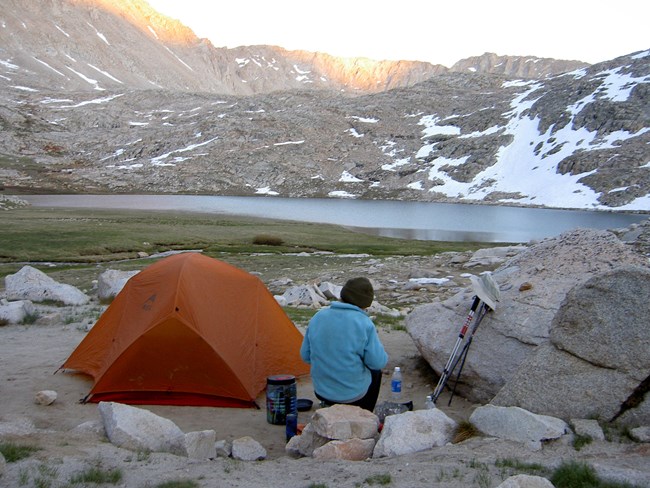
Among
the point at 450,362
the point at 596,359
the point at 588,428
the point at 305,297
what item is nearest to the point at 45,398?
the point at 450,362

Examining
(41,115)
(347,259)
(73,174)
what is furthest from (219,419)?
(41,115)

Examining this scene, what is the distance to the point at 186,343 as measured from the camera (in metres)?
10.6

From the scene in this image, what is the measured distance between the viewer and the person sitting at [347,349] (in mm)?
7969

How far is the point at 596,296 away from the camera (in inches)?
320

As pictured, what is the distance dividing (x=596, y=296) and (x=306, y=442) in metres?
4.54

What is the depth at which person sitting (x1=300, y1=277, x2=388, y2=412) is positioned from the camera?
7.97 m

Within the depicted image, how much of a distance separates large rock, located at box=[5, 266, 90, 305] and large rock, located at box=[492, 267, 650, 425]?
54.1 ft

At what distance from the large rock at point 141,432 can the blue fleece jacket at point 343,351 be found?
213 cm

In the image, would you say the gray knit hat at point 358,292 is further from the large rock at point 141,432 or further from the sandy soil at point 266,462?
the large rock at point 141,432

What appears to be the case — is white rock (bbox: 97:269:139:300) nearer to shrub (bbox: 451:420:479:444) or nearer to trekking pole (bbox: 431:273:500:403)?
trekking pole (bbox: 431:273:500:403)

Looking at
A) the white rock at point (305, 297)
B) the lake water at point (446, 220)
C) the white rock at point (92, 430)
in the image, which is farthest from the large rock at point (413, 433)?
the lake water at point (446, 220)

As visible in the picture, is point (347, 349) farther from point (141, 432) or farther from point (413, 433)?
point (141, 432)

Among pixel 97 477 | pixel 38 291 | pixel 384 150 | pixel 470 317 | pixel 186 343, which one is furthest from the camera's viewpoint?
pixel 384 150

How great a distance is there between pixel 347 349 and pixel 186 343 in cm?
390
